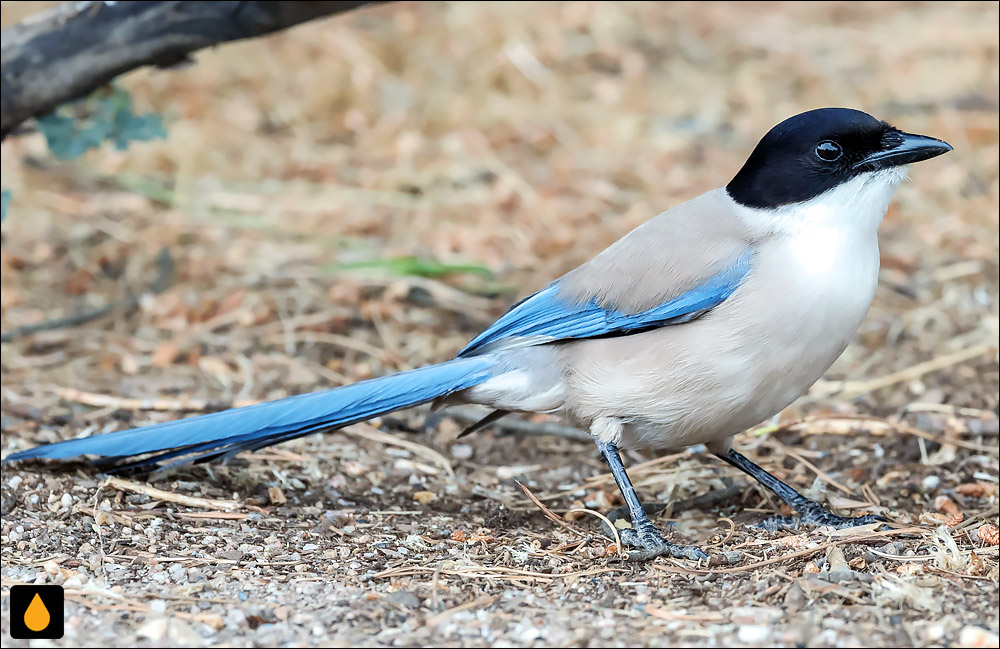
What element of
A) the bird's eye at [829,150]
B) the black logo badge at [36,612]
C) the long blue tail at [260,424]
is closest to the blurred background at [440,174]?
the long blue tail at [260,424]

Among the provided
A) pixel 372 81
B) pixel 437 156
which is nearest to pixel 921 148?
pixel 437 156

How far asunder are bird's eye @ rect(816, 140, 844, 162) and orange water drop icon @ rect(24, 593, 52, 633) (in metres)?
2.69

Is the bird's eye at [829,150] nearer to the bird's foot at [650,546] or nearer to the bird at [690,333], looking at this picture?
the bird at [690,333]

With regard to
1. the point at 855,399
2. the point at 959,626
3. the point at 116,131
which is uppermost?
the point at 116,131

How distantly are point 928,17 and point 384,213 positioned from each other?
5483mm

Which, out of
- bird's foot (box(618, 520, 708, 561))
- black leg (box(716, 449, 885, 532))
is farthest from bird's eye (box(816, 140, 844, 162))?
bird's foot (box(618, 520, 708, 561))

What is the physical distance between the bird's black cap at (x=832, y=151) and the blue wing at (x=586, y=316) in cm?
28

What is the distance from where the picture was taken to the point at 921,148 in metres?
3.73

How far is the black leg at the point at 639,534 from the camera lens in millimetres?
3639

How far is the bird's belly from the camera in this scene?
3.59 meters

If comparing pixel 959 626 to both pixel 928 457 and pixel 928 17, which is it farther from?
pixel 928 17

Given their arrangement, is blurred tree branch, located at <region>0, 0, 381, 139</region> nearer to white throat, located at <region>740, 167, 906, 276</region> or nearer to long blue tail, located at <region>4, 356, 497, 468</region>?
long blue tail, located at <region>4, 356, 497, 468</region>

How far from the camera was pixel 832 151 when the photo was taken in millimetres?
3748

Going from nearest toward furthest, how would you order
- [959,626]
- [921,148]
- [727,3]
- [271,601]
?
[959,626], [271,601], [921,148], [727,3]
